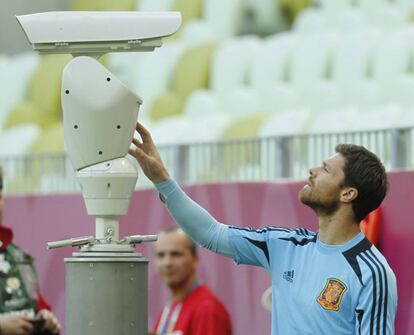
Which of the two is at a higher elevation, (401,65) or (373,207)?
(401,65)

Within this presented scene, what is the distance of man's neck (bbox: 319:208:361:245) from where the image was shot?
6309mm

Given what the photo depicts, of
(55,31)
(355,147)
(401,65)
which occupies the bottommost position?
(355,147)

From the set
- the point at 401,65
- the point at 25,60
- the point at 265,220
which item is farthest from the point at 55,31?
the point at 25,60

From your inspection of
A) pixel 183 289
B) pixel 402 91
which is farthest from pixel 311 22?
pixel 183 289

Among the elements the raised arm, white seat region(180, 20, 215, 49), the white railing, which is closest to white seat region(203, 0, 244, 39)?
white seat region(180, 20, 215, 49)

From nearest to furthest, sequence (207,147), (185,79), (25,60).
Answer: (207,147) → (185,79) → (25,60)

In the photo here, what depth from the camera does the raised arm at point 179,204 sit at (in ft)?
21.2

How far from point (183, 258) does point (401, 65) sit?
6.48 m

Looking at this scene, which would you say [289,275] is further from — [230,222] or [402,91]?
[402,91]

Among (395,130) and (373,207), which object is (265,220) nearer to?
(395,130)

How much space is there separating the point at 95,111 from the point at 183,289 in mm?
2516

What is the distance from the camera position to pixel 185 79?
18391mm

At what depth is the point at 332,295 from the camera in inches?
242

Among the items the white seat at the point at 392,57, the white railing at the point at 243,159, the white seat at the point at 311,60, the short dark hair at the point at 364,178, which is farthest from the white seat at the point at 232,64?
the short dark hair at the point at 364,178
